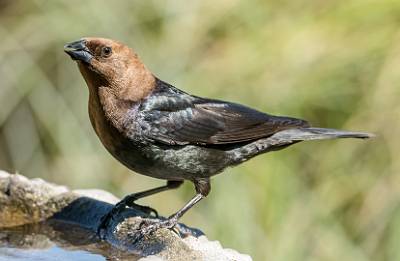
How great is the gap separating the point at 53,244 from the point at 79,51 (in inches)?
34.0

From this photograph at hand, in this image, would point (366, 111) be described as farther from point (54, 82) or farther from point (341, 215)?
point (54, 82)

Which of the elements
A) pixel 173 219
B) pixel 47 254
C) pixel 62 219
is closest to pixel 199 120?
pixel 173 219

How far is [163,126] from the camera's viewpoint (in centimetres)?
407

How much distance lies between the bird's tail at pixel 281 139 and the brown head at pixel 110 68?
1.93ft

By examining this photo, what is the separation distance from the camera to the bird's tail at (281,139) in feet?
14.1

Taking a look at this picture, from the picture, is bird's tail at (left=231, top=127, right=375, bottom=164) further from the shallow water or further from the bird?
the shallow water

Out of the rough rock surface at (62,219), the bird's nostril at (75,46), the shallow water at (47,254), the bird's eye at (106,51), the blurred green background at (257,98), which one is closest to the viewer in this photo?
the shallow water at (47,254)

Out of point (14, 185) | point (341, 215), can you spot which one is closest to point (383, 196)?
point (341, 215)

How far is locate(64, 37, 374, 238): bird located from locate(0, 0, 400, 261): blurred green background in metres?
1.12

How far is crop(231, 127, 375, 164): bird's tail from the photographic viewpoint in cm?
429

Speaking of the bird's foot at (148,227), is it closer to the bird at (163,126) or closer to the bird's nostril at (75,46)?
the bird at (163,126)

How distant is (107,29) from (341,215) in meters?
2.12

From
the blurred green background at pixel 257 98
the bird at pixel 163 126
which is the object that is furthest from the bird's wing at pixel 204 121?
the blurred green background at pixel 257 98

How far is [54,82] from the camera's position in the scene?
20.8 feet
